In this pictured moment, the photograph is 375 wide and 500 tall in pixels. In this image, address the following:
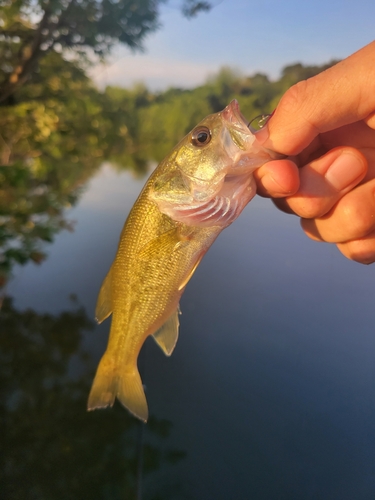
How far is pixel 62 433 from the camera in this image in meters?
3.14

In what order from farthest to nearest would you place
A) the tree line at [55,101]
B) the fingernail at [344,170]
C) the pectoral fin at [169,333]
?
the tree line at [55,101] < the pectoral fin at [169,333] < the fingernail at [344,170]

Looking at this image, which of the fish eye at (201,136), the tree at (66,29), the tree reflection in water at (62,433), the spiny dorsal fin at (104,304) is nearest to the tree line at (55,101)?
the tree at (66,29)

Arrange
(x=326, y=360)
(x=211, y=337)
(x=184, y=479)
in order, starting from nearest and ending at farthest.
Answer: (x=184, y=479) → (x=326, y=360) → (x=211, y=337)

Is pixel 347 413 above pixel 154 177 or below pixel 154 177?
below

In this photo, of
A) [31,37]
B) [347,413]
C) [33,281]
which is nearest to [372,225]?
[347,413]

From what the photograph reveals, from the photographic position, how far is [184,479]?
264 centimetres

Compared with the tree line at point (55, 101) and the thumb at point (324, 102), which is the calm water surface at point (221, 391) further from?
the thumb at point (324, 102)

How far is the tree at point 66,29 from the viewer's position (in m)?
4.32

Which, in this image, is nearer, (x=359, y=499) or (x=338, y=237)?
(x=338, y=237)

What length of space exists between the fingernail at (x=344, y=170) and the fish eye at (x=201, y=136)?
0.52 meters

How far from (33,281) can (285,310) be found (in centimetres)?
367

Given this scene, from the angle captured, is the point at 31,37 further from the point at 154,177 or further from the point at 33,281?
the point at 154,177

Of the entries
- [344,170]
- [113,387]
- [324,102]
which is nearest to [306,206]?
[344,170]

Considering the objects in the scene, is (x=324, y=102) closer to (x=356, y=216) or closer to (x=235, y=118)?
(x=235, y=118)
